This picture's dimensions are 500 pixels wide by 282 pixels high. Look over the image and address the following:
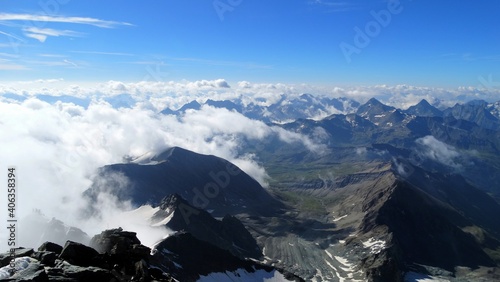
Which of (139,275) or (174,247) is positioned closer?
(139,275)

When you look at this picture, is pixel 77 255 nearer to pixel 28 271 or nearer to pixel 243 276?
pixel 28 271

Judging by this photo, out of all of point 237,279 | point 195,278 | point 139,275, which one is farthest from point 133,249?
point 237,279

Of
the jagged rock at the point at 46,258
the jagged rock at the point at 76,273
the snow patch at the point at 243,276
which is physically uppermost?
the jagged rock at the point at 46,258

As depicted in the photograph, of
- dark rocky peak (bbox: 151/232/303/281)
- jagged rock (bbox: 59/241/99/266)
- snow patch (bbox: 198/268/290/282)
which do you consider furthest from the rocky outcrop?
snow patch (bbox: 198/268/290/282)

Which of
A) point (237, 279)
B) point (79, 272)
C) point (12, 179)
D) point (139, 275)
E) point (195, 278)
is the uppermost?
point (12, 179)

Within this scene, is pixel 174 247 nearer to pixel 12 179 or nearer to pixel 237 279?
pixel 237 279

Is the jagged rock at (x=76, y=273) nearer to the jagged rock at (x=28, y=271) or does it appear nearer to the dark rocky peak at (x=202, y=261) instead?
the jagged rock at (x=28, y=271)

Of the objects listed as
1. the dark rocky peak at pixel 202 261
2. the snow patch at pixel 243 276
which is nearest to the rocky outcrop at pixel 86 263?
the dark rocky peak at pixel 202 261

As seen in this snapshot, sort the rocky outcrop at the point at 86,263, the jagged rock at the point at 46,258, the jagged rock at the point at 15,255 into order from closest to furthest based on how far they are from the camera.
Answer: the rocky outcrop at the point at 86,263, the jagged rock at the point at 46,258, the jagged rock at the point at 15,255

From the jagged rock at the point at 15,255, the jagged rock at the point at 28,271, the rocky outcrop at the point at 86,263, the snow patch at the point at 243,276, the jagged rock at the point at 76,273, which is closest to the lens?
the jagged rock at the point at 28,271
